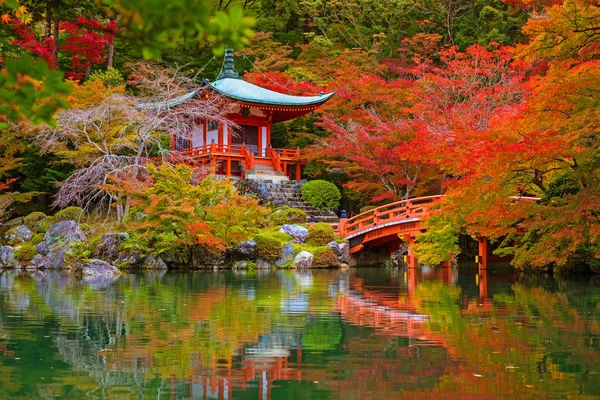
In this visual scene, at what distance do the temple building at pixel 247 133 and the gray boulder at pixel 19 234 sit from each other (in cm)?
586

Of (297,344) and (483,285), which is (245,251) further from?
(297,344)

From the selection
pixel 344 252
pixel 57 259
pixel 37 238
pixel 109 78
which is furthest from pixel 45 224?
pixel 344 252

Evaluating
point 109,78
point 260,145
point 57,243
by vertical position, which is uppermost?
point 109,78

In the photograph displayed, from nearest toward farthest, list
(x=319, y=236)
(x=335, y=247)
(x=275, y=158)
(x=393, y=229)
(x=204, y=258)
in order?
1. (x=204, y=258)
2. (x=393, y=229)
3. (x=335, y=247)
4. (x=319, y=236)
5. (x=275, y=158)

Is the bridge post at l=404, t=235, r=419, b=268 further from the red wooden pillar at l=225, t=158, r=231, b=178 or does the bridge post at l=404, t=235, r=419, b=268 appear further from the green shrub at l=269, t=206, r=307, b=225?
the red wooden pillar at l=225, t=158, r=231, b=178

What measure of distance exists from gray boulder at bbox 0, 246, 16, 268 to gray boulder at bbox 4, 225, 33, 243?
2.30 feet

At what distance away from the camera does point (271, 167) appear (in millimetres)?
27938

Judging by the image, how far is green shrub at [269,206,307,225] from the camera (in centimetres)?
2355

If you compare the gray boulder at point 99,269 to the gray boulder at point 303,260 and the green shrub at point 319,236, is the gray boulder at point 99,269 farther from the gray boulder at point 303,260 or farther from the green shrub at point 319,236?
the green shrub at point 319,236

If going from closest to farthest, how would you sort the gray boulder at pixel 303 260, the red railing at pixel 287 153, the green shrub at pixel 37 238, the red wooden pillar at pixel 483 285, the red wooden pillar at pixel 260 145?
the red wooden pillar at pixel 483 285 → the gray boulder at pixel 303 260 → the green shrub at pixel 37 238 → the red railing at pixel 287 153 → the red wooden pillar at pixel 260 145

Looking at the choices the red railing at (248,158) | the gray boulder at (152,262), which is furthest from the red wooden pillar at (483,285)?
the red railing at (248,158)

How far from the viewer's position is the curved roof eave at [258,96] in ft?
86.3

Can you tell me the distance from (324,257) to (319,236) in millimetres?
909

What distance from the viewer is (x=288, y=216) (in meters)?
23.8
